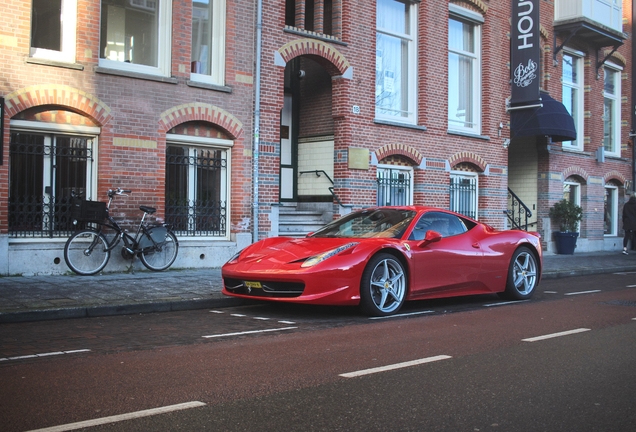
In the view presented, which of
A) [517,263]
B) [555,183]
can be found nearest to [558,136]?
[555,183]

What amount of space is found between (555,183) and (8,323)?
1923 cm

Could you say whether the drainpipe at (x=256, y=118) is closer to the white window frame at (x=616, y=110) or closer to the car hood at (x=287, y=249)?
the car hood at (x=287, y=249)

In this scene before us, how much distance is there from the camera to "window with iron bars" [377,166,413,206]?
18.1 metres

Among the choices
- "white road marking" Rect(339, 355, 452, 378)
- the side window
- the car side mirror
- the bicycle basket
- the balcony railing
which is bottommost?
"white road marking" Rect(339, 355, 452, 378)

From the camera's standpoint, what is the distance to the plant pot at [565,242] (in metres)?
22.9

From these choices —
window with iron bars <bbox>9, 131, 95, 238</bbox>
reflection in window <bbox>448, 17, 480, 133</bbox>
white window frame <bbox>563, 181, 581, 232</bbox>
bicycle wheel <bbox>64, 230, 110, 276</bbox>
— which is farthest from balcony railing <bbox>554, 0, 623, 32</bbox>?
bicycle wheel <bbox>64, 230, 110, 276</bbox>

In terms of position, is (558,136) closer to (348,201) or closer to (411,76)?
(411,76)

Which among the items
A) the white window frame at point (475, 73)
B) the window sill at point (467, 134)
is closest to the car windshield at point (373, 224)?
the window sill at point (467, 134)

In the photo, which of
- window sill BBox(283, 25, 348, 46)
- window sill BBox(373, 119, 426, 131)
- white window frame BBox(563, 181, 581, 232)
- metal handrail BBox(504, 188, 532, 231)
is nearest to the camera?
window sill BBox(283, 25, 348, 46)

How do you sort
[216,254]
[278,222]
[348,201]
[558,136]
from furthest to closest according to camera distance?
1. [558,136]
2. [348,201]
3. [278,222]
4. [216,254]

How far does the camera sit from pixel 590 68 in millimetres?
25438

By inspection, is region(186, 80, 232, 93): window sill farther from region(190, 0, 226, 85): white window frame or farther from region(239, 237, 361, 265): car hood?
region(239, 237, 361, 265): car hood

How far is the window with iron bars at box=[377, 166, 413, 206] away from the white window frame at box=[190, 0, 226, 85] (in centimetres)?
507

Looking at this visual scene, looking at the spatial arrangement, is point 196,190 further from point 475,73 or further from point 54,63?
point 475,73
